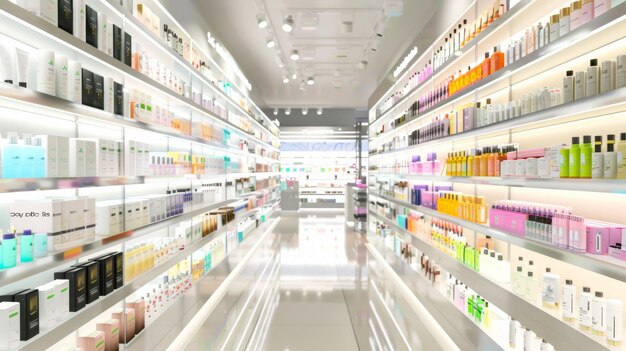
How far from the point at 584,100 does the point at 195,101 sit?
4272 mm

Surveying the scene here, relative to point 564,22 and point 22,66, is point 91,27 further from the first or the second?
point 564,22

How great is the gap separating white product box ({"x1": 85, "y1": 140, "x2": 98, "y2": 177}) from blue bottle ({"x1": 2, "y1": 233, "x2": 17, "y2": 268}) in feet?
2.30

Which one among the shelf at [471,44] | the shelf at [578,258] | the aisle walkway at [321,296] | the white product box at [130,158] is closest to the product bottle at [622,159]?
the shelf at [578,258]

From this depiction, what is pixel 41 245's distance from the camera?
2184mm

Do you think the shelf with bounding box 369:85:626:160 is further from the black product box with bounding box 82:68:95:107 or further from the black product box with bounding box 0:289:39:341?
the black product box with bounding box 0:289:39:341

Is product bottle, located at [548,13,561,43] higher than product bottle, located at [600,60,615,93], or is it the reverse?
product bottle, located at [548,13,561,43]

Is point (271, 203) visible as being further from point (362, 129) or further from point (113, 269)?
point (113, 269)

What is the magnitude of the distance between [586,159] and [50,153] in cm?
299

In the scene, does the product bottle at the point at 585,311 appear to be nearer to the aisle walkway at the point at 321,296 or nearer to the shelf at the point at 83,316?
the aisle walkway at the point at 321,296

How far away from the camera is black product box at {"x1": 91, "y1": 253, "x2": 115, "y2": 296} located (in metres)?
2.76

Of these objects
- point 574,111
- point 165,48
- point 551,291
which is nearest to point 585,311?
point 551,291

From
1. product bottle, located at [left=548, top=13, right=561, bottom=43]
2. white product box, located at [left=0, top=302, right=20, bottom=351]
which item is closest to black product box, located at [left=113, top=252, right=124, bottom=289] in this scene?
white product box, located at [left=0, top=302, right=20, bottom=351]

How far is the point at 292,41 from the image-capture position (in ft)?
27.1

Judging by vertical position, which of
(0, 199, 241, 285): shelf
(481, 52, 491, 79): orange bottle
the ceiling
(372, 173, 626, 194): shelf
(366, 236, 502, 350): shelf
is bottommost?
(366, 236, 502, 350): shelf
